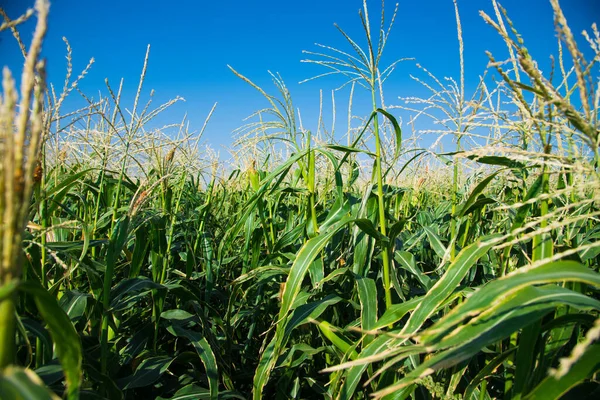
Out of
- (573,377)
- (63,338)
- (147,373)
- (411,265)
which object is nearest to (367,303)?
(411,265)

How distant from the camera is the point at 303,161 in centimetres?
235

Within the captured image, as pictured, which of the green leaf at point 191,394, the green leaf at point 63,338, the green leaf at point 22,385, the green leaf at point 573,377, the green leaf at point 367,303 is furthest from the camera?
the green leaf at point 191,394

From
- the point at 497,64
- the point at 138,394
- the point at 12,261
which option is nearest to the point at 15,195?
the point at 12,261

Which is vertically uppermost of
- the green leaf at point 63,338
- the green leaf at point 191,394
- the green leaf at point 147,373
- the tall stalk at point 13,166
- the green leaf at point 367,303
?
the tall stalk at point 13,166

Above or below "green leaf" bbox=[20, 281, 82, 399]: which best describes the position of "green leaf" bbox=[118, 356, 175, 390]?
below

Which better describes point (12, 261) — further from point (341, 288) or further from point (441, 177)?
point (441, 177)

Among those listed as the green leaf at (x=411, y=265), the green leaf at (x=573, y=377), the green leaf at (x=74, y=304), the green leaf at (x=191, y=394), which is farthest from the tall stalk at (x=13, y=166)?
the green leaf at (x=411, y=265)

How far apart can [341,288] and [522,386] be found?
1186 millimetres

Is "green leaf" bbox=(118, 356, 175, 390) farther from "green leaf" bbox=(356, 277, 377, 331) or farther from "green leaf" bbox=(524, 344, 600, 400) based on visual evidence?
"green leaf" bbox=(524, 344, 600, 400)

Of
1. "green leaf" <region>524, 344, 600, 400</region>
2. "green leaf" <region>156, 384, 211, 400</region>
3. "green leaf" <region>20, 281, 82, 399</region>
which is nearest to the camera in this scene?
"green leaf" <region>20, 281, 82, 399</region>

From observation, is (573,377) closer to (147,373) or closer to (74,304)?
(147,373)

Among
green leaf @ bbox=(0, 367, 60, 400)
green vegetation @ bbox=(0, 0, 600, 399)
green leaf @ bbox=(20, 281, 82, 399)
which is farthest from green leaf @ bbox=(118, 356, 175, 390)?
green leaf @ bbox=(0, 367, 60, 400)

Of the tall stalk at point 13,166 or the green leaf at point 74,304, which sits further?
the green leaf at point 74,304

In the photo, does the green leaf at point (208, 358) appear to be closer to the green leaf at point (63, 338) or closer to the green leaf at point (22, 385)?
the green leaf at point (63, 338)
